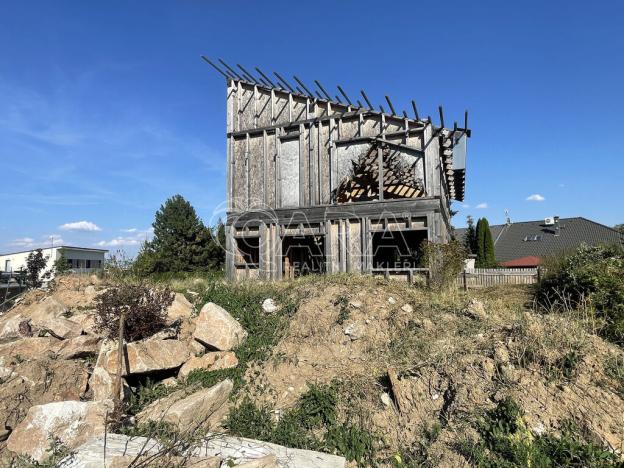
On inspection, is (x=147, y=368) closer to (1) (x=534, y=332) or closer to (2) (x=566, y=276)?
(1) (x=534, y=332)

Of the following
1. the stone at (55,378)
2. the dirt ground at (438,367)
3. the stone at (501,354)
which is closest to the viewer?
the dirt ground at (438,367)

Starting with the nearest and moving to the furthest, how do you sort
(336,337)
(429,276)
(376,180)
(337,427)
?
(337,427) < (336,337) < (429,276) < (376,180)

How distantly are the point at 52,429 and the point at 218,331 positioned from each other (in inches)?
127

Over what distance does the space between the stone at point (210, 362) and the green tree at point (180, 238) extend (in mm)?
20644

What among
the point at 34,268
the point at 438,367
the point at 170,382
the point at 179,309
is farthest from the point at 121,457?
the point at 34,268

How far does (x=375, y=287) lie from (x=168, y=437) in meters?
5.85

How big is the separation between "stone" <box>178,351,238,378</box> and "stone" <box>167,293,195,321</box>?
4.97ft

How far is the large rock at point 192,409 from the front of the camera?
5.36 metres

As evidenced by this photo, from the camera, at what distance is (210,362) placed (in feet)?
24.3

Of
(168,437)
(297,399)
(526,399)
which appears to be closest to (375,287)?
(297,399)

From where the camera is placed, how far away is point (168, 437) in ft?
16.0

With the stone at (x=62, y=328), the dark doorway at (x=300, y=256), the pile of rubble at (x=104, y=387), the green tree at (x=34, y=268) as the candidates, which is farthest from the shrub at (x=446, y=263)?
the green tree at (x=34, y=268)

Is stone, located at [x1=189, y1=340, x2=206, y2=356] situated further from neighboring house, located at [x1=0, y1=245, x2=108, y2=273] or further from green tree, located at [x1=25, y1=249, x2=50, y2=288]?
neighboring house, located at [x1=0, y1=245, x2=108, y2=273]

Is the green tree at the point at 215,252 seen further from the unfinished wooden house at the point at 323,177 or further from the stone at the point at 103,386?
the stone at the point at 103,386
